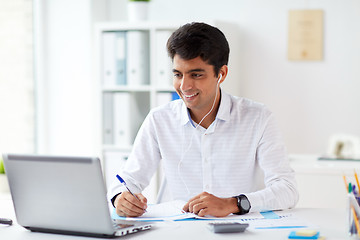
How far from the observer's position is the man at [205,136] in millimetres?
1988

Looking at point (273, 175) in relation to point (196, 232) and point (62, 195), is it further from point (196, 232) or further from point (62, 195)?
point (62, 195)

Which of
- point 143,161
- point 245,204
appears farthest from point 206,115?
point 245,204

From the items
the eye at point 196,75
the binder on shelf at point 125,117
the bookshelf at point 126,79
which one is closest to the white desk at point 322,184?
the bookshelf at point 126,79

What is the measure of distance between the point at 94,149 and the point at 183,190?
144 cm

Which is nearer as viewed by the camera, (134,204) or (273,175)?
(134,204)

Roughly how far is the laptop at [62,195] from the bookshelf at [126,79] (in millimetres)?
1794

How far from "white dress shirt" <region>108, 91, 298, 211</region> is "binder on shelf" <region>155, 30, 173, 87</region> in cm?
110

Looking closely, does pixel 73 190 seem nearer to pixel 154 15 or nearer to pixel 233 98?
pixel 233 98

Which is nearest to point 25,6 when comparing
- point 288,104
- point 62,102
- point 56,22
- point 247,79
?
point 56,22

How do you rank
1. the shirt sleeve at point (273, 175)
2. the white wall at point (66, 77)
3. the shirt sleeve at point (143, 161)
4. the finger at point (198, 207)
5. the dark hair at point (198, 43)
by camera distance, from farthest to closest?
the white wall at point (66, 77), the shirt sleeve at point (143, 161), the dark hair at point (198, 43), the shirt sleeve at point (273, 175), the finger at point (198, 207)

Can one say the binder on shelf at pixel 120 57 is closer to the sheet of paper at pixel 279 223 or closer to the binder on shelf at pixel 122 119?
the binder on shelf at pixel 122 119

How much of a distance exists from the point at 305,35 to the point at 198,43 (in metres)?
1.52

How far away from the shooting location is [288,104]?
338cm

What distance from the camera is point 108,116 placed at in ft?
11.1
